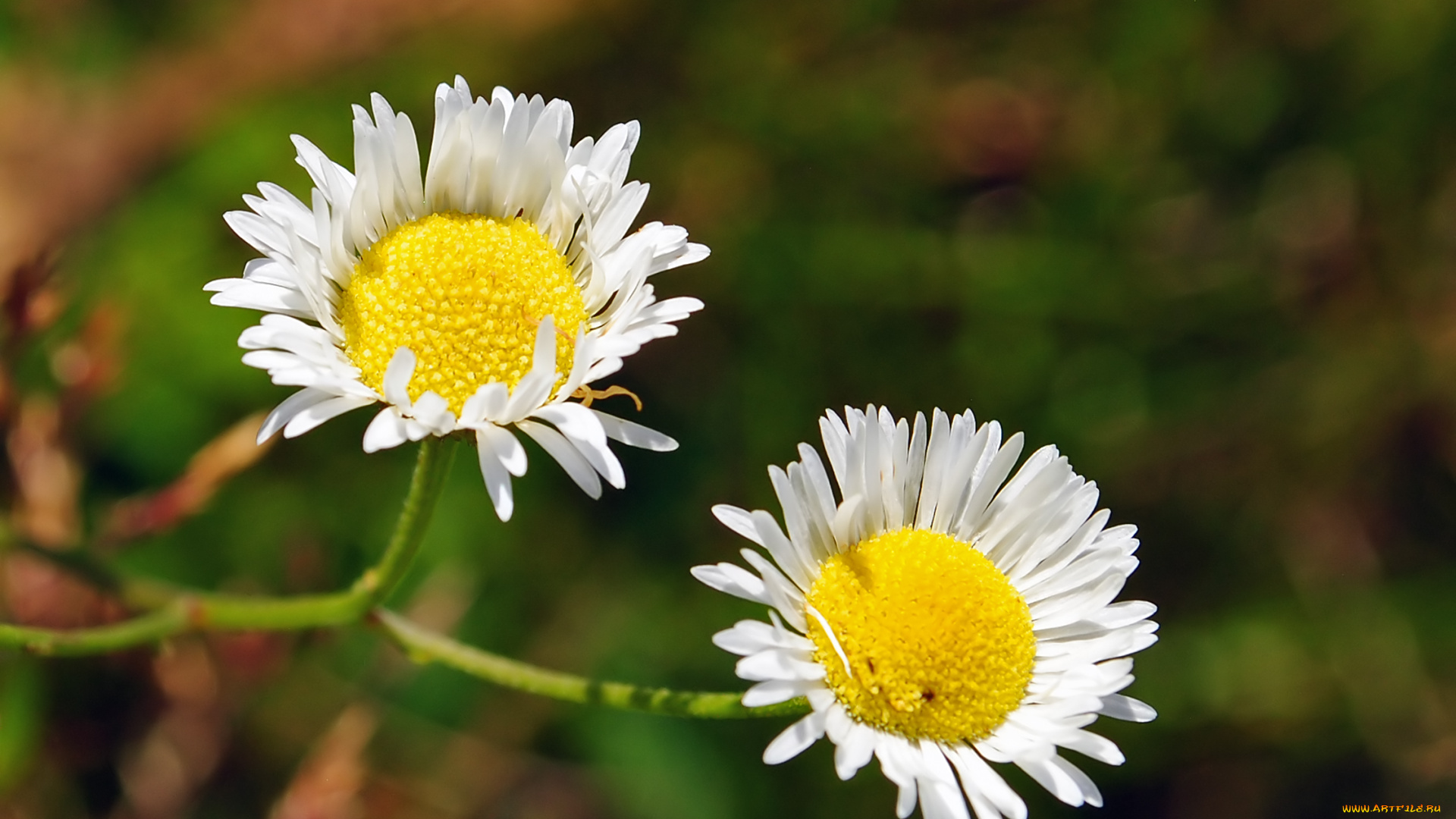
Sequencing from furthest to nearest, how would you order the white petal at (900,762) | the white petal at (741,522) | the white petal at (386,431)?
1. the white petal at (741,522)
2. the white petal at (900,762)
3. the white petal at (386,431)

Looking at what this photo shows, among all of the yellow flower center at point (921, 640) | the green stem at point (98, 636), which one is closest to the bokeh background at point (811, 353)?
the green stem at point (98, 636)

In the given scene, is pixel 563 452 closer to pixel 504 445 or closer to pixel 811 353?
pixel 504 445

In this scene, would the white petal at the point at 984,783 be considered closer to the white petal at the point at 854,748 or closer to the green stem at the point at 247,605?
the white petal at the point at 854,748

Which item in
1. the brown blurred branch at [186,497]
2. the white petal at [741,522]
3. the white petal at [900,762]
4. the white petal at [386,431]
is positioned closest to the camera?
the white petal at [386,431]

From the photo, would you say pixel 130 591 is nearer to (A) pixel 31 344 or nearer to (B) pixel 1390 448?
(A) pixel 31 344

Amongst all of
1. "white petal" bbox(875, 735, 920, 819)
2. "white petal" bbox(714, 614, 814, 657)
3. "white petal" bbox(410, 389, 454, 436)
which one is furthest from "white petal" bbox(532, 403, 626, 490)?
"white petal" bbox(875, 735, 920, 819)

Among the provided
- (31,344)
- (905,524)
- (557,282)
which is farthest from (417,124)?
(905,524)
